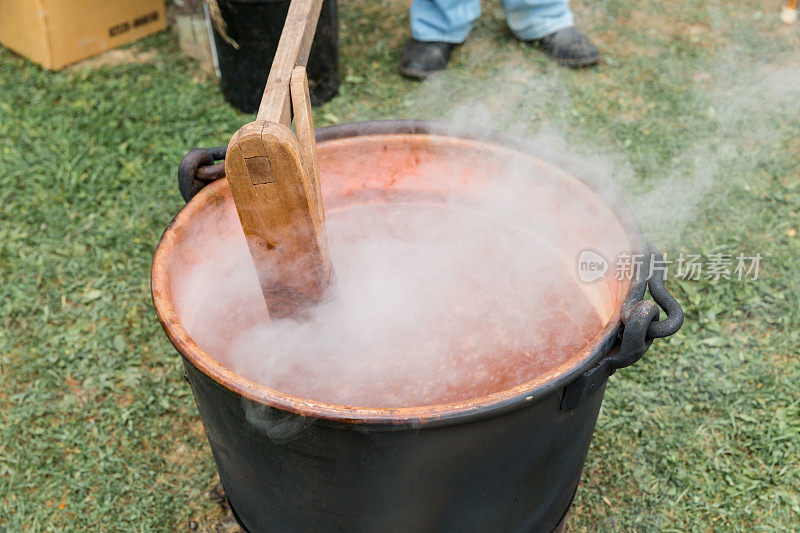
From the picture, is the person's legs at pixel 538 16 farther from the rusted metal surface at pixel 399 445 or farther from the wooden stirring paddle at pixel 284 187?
the wooden stirring paddle at pixel 284 187

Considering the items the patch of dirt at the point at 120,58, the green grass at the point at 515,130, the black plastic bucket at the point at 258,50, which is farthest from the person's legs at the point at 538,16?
the patch of dirt at the point at 120,58

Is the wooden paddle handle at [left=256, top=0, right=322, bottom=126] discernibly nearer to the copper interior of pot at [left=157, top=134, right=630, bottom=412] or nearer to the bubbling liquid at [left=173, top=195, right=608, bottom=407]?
the copper interior of pot at [left=157, top=134, right=630, bottom=412]

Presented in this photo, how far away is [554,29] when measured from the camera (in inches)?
171

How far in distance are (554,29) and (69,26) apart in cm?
306

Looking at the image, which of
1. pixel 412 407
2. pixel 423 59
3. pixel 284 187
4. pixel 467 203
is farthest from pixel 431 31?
pixel 412 407

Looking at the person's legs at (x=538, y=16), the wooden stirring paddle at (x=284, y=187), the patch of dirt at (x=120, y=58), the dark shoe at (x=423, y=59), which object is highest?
the wooden stirring paddle at (x=284, y=187)

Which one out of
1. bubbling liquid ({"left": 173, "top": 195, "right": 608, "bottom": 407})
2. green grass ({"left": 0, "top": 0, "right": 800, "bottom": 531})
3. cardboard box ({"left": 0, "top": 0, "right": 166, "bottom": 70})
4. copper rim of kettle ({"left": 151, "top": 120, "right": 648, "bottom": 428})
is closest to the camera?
copper rim of kettle ({"left": 151, "top": 120, "right": 648, "bottom": 428})

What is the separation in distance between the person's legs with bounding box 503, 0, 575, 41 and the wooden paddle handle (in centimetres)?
277

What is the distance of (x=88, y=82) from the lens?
14.0 ft

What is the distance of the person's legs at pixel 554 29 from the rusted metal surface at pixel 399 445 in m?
2.68

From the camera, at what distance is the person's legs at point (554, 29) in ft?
14.0

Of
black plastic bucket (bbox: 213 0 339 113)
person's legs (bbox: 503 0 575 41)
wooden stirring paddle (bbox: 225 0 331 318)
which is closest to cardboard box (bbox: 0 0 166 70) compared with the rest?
black plastic bucket (bbox: 213 0 339 113)

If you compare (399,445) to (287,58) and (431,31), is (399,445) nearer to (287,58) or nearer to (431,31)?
(287,58)

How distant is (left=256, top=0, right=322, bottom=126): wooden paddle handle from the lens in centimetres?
146
